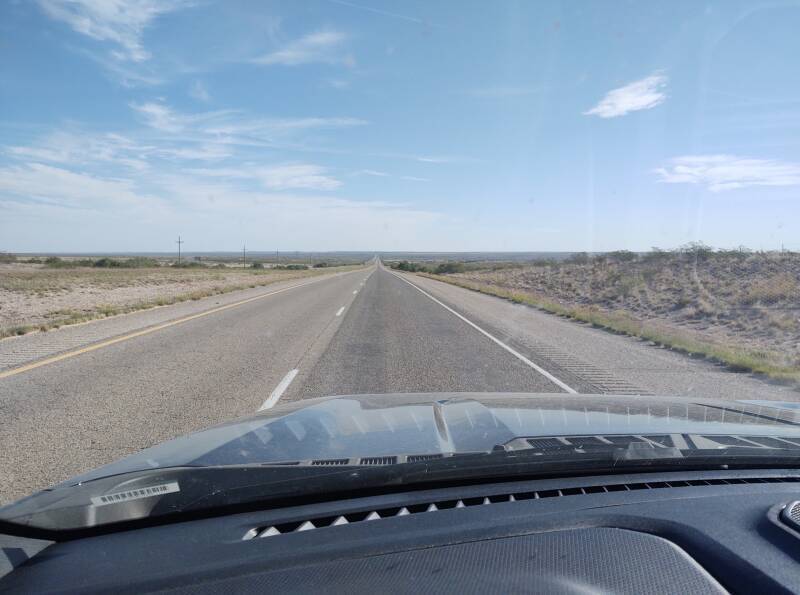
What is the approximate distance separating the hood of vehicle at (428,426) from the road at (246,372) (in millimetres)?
2204

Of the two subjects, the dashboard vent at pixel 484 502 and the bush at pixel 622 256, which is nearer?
the dashboard vent at pixel 484 502

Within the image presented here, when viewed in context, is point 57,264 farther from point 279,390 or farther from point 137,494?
point 137,494

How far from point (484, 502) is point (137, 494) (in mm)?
1491

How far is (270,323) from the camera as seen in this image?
56.6 ft

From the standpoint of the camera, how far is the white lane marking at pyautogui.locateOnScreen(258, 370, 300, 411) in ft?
25.0

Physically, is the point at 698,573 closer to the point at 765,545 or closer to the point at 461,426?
the point at 765,545

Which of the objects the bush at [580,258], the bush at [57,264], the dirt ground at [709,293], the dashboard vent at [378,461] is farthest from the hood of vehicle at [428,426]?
the bush at [57,264]

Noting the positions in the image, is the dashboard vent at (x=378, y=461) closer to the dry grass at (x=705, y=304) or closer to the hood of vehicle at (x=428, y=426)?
the hood of vehicle at (x=428, y=426)

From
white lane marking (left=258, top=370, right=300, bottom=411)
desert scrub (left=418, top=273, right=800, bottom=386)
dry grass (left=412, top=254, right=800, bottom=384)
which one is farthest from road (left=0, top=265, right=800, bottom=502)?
dry grass (left=412, top=254, right=800, bottom=384)

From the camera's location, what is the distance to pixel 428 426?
12.5 feet

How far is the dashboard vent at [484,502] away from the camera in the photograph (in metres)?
2.54

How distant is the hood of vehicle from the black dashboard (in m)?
0.45

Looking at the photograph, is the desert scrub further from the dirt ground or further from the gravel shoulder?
the gravel shoulder

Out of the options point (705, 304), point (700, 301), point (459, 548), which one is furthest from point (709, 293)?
point (459, 548)
